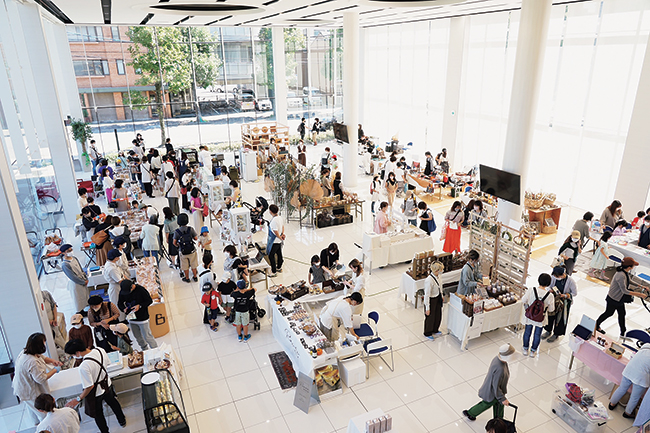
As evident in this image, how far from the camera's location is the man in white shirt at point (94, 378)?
5.25 metres

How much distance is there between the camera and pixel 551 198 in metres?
12.2

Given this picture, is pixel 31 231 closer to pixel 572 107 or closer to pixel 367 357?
pixel 367 357

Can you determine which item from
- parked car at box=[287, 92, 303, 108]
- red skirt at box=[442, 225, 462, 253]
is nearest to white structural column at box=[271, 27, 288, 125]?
parked car at box=[287, 92, 303, 108]

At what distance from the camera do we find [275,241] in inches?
370

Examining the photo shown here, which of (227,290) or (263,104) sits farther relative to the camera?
(263,104)

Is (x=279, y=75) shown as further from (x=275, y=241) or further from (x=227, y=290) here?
(x=227, y=290)

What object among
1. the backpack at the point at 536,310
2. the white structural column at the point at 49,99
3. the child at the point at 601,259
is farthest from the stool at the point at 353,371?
the white structural column at the point at 49,99

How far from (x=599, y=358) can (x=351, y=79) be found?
35.4 feet

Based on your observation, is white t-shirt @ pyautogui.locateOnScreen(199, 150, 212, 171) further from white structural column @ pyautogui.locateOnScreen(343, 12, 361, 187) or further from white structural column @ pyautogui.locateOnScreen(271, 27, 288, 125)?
white structural column @ pyautogui.locateOnScreen(271, 27, 288, 125)

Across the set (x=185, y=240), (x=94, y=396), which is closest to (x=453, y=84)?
(x=185, y=240)

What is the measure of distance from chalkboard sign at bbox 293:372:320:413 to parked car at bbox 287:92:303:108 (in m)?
18.7

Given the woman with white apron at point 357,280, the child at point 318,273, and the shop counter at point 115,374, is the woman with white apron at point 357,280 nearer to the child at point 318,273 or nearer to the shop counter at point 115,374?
the child at point 318,273

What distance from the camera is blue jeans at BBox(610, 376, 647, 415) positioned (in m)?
5.67

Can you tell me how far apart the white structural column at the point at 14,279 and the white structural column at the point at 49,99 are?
6.38 m
